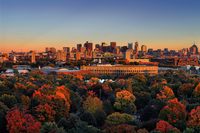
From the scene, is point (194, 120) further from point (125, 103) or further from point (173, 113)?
point (125, 103)

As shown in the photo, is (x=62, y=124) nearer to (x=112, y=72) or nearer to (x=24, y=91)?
(x=24, y=91)

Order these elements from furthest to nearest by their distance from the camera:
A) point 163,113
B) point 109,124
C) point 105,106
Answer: point 105,106 < point 163,113 < point 109,124

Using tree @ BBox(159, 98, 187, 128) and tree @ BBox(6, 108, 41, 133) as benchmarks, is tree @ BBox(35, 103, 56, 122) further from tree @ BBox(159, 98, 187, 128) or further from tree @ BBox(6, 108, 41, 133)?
tree @ BBox(159, 98, 187, 128)

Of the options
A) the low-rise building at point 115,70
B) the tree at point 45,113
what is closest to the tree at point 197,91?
the tree at point 45,113

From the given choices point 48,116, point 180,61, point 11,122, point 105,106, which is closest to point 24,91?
point 105,106

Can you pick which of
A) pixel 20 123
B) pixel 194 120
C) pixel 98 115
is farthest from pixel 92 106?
pixel 194 120
